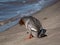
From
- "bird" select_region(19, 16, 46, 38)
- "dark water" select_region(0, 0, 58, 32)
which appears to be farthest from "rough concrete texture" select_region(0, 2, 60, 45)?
"dark water" select_region(0, 0, 58, 32)

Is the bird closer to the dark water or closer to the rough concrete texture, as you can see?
the rough concrete texture

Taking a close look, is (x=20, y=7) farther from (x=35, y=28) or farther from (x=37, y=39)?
(x=35, y=28)

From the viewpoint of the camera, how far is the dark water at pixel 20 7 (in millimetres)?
8192

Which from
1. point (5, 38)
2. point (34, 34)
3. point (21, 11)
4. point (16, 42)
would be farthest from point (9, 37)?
point (21, 11)

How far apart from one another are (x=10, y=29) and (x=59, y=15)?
1.58m

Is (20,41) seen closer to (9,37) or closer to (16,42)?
(16,42)

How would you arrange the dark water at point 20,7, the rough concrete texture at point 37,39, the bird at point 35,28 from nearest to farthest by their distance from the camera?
1. the bird at point 35,28
2. the rough concrete texture at point 37,39
3. the dark water at point 20,7

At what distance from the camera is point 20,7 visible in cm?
904

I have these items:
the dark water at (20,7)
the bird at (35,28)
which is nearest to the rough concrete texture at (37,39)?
the bird at (35,28)

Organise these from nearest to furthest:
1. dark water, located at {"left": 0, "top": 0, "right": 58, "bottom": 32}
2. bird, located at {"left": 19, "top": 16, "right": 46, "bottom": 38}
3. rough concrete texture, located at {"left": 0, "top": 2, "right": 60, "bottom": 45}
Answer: bird, located at {"left": 19, "top": 16, "right": 46, "bottom": 38}
rough concrete texture, located at {"left": 0, "top": 2, "right": 60, "bottom": 45}
dark water, located at {"left": 0, "top": 0, "right": 58, "bottom": 32}

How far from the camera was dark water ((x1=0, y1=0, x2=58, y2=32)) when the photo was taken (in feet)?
26.9

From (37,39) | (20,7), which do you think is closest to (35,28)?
(37,39)

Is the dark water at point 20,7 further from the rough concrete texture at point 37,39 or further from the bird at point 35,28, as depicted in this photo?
the bird at point 35,28

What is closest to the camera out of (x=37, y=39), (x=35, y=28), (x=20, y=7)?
(x=35, y=28)
